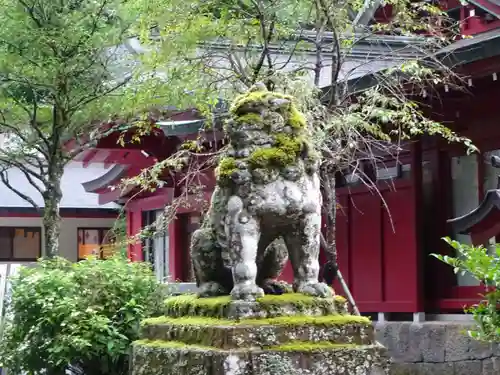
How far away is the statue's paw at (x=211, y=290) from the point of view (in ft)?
21.5

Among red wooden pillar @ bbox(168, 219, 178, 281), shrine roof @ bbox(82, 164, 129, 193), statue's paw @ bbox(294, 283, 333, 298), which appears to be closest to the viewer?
statue's paw @ bbox(294, 283, 333, 298)

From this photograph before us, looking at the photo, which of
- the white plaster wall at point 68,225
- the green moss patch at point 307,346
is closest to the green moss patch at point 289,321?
the green moss patch at point 307,346

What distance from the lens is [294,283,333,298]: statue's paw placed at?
20.4ft

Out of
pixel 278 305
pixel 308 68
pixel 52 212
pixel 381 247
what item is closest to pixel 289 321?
pixel 278 305

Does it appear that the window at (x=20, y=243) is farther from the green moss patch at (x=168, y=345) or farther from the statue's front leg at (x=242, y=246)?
the statue's front leg at (x=242, y=246)

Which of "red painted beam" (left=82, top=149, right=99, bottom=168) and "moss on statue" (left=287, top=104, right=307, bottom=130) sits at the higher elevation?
"red painted beam" (left=82, top=149, right=99, bottom=168)

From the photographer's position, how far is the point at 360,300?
49.1ft

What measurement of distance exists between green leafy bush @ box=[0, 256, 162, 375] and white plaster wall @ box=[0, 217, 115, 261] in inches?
773

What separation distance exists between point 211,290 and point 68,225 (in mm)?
24114

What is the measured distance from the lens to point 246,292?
6020mm

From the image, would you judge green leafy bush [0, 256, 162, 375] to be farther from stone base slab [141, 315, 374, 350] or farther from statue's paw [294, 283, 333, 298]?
statue's paw [294, 283, 333, 298]

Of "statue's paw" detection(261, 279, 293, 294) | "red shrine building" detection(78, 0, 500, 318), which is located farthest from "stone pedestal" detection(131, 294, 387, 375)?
"red shrine building" detection(78, 0, 500, 318)

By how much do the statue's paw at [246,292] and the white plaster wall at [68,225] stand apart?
24.0 metres

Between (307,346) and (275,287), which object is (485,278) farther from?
(307,346)
